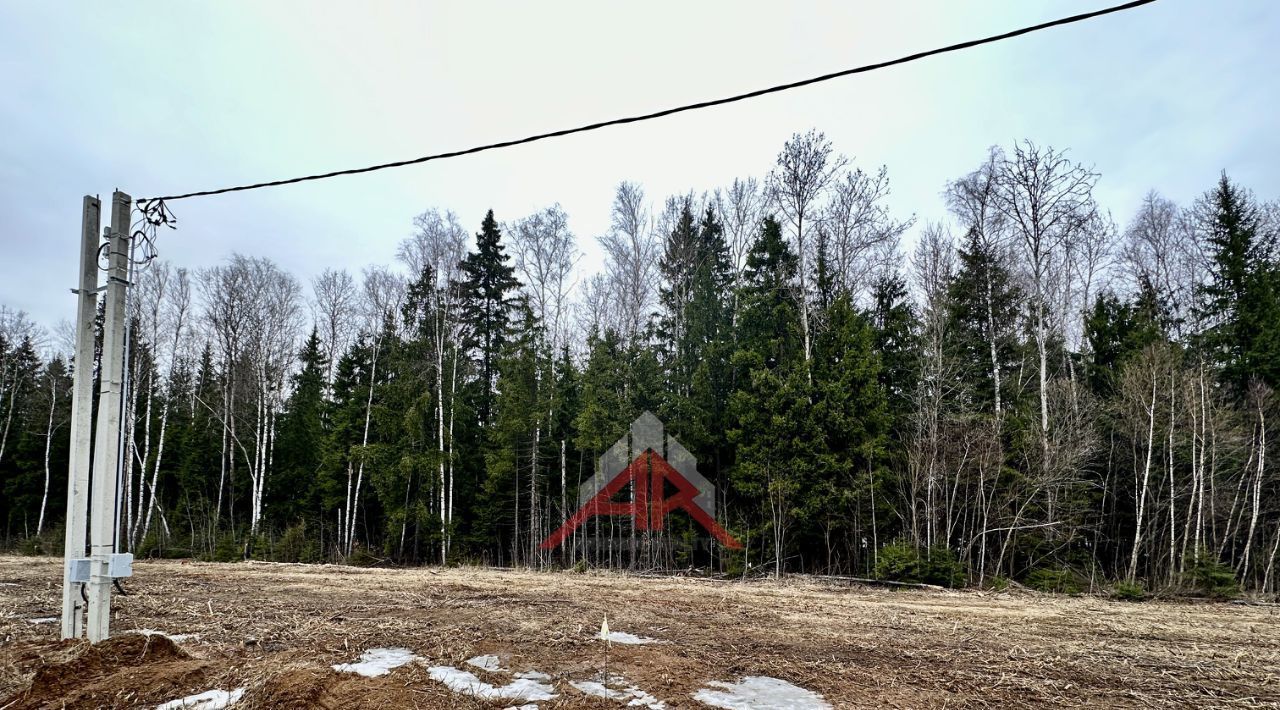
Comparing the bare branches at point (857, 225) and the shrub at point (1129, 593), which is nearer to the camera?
the shrub at point (1129, 593)

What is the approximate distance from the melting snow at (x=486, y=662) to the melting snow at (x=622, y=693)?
0.84 meters

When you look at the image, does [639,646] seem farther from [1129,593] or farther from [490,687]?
[1129,593]

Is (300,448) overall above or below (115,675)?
above

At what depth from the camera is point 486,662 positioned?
5.33m

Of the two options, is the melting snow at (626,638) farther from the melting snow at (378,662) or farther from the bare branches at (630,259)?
the bare branches at (630,259)

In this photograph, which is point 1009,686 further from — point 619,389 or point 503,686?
point 619,389

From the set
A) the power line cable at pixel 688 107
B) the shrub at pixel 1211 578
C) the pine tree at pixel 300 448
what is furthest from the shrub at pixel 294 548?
the shrub at pixel 1211 578

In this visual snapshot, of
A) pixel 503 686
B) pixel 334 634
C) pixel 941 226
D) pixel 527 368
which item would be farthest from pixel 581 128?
pixel 941 226

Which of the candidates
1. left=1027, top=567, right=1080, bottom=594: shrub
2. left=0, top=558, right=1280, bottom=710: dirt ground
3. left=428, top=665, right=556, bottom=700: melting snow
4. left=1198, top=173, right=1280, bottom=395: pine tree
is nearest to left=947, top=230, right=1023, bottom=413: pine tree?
left=1027, top=567, right=1080, bottom=594: shrub

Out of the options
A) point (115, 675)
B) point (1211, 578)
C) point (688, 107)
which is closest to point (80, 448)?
point (115, 675)

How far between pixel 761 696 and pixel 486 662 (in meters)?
2.34

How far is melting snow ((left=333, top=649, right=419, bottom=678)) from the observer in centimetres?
484

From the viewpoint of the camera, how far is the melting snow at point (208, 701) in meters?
3.74

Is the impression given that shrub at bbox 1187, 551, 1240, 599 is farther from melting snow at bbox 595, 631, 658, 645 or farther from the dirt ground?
melting snow at bbox 595, 631, 658, 645
